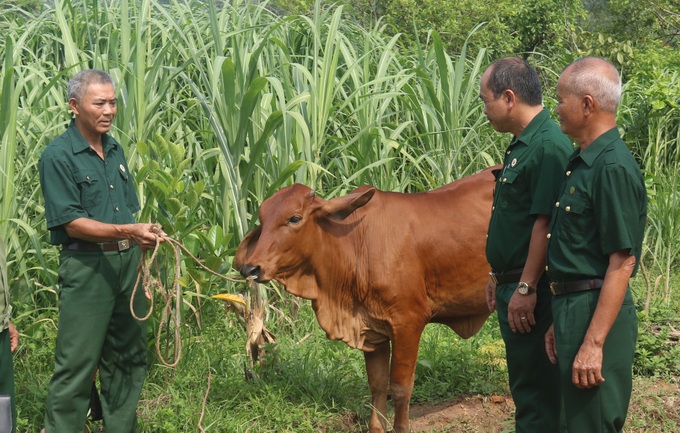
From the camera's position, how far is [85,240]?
13.1ft

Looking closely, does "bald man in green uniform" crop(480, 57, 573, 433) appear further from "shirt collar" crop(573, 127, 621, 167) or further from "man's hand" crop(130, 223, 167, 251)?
"man's hand" crop(130, 223, 167, 251)

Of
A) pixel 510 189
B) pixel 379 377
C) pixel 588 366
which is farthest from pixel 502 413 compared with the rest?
pixel 588 366

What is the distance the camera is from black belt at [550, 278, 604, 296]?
294 centimetres

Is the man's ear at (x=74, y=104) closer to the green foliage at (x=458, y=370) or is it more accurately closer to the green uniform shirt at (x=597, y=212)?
the green uniform shirt at (x=597, y=212)

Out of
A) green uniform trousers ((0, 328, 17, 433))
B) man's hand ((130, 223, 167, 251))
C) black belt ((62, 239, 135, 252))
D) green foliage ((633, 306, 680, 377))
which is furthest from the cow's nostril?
green foliage ((633, 306, 680, 377))

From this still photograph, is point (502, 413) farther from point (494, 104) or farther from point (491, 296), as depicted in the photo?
point (494, 104)

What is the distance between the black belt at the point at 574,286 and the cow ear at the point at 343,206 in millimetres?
1229

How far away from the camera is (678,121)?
8148 mm

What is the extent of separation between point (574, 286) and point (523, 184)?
1.97 feet

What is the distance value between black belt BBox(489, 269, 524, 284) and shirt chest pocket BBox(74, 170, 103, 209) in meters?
1.78

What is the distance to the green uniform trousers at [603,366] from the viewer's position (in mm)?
2918

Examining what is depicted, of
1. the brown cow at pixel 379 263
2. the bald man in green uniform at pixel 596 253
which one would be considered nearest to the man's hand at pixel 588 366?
the bald man in green uniform at pixel 596 253

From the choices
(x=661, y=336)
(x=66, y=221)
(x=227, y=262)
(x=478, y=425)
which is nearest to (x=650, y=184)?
(x=661, y=336)

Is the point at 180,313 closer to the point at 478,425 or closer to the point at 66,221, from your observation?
the point at 66,221
